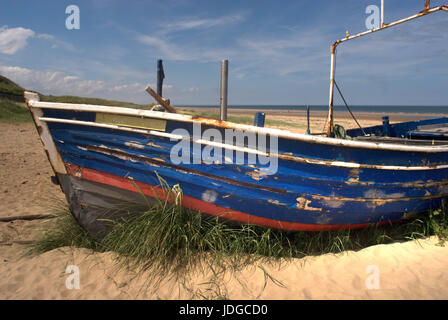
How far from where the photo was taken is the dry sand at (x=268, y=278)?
264cm

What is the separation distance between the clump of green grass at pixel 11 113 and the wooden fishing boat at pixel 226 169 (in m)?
15.4

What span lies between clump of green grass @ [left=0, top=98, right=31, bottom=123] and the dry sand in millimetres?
14897

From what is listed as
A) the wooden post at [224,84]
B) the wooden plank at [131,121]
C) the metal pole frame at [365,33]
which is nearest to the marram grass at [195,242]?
the wooden plank at [131,121]

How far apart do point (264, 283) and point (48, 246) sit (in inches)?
109

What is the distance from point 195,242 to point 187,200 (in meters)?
0.48

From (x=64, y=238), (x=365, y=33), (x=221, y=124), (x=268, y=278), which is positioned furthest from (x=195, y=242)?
(x=365, y=33)

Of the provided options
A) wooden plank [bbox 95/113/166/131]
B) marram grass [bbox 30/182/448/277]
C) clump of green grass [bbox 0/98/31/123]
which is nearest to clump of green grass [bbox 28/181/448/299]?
marram grass [bbox 30/182/448/277]

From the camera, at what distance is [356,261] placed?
3043mm

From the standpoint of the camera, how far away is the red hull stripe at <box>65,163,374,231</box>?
10.0 feet

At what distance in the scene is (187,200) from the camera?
10.0 feet

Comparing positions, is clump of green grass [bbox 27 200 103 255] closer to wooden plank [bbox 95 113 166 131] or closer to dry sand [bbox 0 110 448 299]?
dry sand [bbox 0 110 448 299]

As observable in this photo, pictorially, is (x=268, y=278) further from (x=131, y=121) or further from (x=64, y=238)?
(x=64, y=238)
